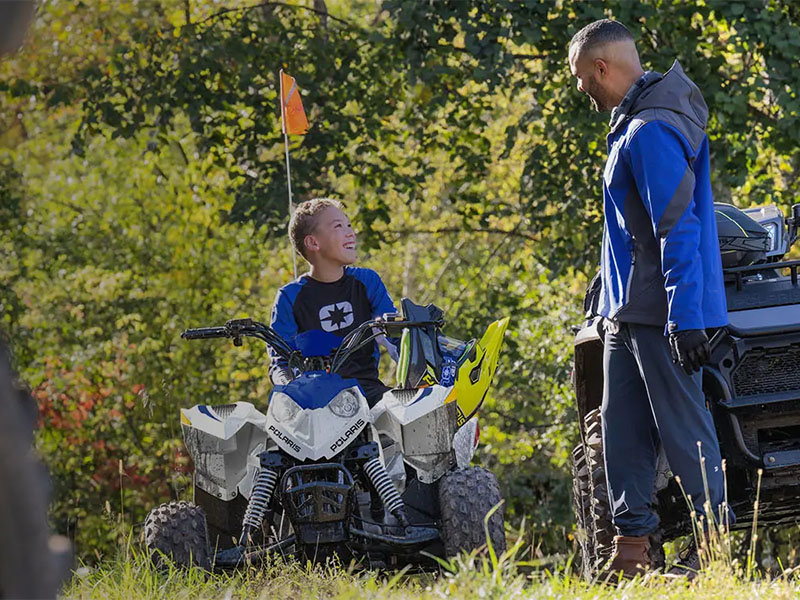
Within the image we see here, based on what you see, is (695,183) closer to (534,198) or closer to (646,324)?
(646,324)

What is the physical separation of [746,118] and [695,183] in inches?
263

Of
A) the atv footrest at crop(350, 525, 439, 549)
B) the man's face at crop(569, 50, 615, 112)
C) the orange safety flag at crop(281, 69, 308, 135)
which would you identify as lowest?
the atv footrest at crop(350, 525, 439, 549)

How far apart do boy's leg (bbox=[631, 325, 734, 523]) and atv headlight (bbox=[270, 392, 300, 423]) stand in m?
1.35

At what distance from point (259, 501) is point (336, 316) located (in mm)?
1081

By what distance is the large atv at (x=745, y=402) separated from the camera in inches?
191

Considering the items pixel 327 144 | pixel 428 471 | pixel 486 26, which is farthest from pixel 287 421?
pixel 327 144

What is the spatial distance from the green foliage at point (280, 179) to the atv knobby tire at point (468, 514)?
0.98 metres

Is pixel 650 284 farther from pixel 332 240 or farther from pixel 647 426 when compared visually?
pixel 332 240

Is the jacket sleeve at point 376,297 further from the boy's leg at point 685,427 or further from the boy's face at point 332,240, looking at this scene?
the boy's leg at point 685,427

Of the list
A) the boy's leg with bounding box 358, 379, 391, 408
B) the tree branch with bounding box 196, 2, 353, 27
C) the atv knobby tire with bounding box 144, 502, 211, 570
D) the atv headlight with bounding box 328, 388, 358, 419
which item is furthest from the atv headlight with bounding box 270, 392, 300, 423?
the tree branch with bounding box 196, 2, 353, 27

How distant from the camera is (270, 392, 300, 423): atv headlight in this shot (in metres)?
5.25

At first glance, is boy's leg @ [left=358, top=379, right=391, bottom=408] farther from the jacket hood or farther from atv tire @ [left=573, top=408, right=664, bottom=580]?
the jacket hood

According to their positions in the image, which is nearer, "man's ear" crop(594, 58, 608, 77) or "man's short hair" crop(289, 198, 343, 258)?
"man's ear" crop(594, 58, 608, 77)

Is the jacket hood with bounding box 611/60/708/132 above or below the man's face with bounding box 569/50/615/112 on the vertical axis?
below
